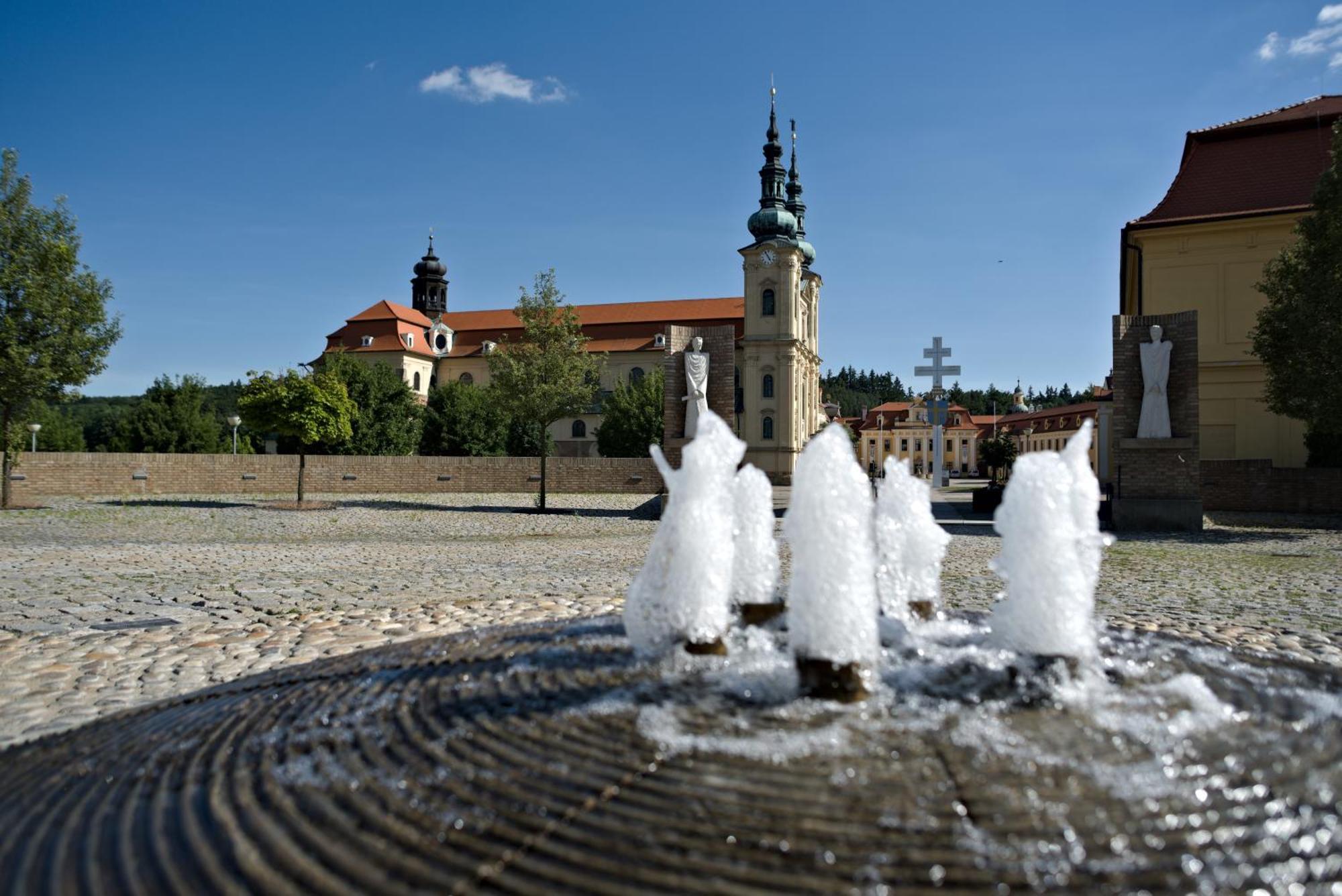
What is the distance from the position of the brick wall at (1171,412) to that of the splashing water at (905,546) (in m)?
14.6

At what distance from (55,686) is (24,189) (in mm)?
21367

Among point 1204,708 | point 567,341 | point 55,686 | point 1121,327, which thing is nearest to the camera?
point 1204,708

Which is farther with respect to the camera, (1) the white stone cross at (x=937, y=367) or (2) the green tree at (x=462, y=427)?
(2) the green tree at (x=462, y=427)

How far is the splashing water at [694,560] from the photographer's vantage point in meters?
3.71

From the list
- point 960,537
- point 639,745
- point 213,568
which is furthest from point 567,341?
point 639,745

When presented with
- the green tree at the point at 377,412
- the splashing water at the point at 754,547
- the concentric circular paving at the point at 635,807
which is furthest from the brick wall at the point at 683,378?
the green tree at the point at 377,412

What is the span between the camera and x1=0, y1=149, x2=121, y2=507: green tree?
65.0 ft

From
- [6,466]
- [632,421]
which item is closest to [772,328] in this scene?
[632,421]

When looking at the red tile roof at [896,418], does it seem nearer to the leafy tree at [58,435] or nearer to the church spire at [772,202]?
the church spire at [772,202]

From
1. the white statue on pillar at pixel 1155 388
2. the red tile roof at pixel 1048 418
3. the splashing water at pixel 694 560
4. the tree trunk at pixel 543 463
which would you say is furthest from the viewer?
the red tile roof at pixel 1048 418

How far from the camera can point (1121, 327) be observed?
1770cm

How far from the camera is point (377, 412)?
1999 inches

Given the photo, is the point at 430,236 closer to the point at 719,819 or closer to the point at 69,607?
the point at 69,607

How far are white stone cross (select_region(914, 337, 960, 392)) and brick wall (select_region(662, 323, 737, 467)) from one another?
2213cm
